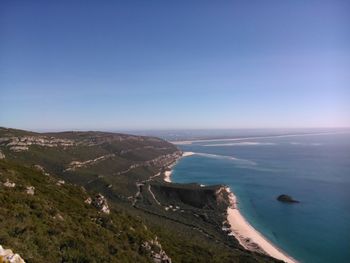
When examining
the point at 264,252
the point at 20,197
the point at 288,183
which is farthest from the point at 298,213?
the point at 20,197

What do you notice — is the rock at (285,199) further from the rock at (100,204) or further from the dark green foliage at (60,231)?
the rock at (100,204)

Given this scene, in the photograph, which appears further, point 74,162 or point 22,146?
point 74,162

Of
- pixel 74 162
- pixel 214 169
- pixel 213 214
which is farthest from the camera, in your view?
pixel 214 169

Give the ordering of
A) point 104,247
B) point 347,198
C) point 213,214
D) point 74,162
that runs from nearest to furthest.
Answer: point 104,247 → point 213,214 → point 347,198 → point 74,162

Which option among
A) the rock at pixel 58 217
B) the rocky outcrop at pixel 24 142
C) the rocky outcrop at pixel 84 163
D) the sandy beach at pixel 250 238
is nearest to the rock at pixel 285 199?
the sandy beach at pixel 250 238

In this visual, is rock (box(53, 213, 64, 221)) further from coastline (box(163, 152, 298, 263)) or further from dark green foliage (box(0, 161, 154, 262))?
coastline (box(163, 152, 298, 263))

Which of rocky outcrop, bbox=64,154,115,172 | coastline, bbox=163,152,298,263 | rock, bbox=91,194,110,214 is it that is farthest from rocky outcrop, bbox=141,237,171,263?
rocky outcrop, bbox=64,154,115,172

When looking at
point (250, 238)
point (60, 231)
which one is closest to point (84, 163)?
point (250, 238)

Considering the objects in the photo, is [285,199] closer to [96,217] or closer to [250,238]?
[250,238]

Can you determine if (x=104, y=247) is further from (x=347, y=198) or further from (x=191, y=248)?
(x=347, y=198)
